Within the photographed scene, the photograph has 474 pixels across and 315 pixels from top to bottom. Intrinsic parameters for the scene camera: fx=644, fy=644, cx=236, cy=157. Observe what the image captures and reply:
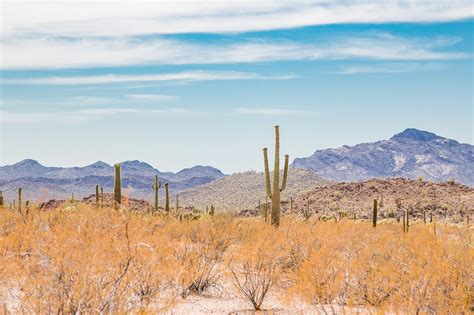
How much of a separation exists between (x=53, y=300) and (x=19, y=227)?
807cm

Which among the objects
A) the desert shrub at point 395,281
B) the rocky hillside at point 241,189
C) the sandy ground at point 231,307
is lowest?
the rocky hillside at point 241,189

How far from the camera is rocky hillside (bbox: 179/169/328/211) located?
378 feet

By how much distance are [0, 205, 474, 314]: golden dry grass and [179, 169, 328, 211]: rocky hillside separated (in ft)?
297

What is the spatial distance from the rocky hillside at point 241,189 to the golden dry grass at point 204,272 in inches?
3569

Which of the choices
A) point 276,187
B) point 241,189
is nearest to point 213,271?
point 276,187

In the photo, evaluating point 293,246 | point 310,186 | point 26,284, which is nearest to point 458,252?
point 293,246

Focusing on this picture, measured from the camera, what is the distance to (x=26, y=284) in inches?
364

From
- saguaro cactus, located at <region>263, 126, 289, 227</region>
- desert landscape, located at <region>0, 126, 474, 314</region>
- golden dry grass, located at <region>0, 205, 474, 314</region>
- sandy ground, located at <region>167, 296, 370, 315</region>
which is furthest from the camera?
saguaro cactus, located at <region>263, 126, 289, 227</region>

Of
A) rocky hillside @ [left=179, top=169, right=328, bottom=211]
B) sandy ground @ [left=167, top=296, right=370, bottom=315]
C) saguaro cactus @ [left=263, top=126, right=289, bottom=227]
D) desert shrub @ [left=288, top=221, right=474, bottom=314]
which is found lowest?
rocky hillside @ [left=179, top=169, right=328, bottom=211]

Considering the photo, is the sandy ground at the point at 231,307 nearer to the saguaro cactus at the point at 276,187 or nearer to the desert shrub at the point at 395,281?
the desert shrub at the point at 395,281

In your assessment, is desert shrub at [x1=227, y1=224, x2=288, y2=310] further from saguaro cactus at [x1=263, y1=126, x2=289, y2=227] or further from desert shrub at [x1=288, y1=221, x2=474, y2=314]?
saguaro cactus at [x1=263, y1=126, x2=289, y2=227]

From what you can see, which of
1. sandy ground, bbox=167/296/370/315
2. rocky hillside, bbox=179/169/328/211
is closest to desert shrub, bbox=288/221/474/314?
sandy ground, bbox=167/296/370/315

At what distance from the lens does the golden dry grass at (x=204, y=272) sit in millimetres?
7809

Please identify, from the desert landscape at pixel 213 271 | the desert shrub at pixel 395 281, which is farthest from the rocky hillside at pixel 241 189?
the desert shrub at pixel 395 281
